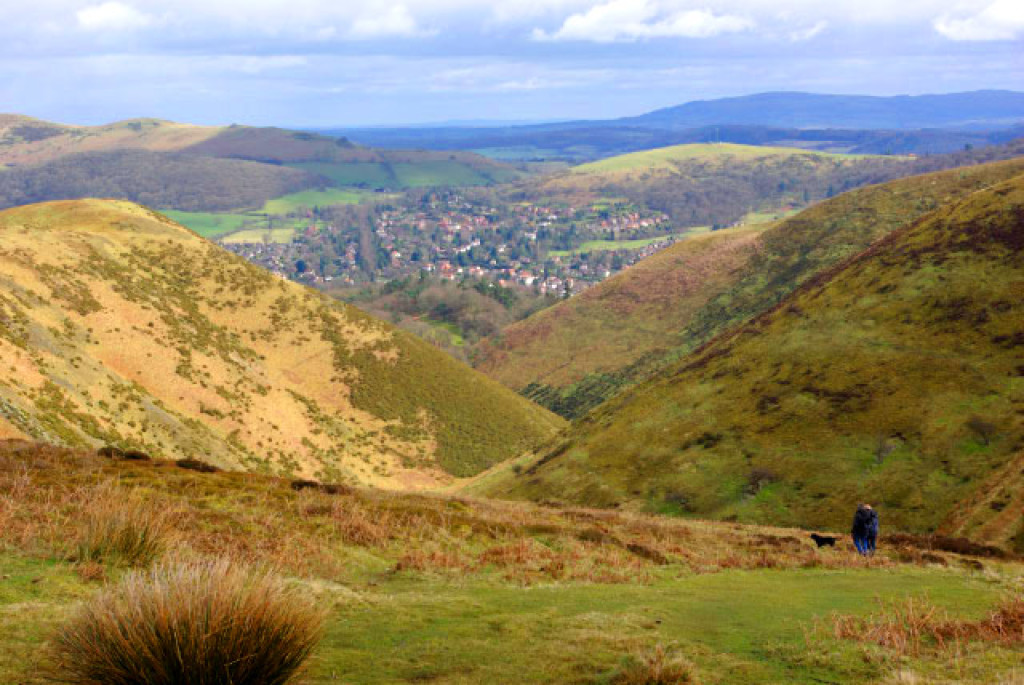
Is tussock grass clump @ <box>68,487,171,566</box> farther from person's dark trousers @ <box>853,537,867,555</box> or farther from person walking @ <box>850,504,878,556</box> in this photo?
person's dark trousers @ <box>853,537,867,555</box>

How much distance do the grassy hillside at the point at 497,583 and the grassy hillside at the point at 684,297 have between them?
101 meters

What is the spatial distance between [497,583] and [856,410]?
41382mm

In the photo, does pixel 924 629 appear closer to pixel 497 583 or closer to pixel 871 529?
pixel 497 583

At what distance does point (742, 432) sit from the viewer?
175ft

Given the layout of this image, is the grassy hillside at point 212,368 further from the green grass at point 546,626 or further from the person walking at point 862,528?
the person walking at point 862,528

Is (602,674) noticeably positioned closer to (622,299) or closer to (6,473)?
(6,473)

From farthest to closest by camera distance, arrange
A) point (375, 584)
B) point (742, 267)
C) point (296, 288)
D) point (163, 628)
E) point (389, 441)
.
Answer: point (742, 267) → point (296, 288) → point (389, 441) → point (375, 584) → point (163, 628)

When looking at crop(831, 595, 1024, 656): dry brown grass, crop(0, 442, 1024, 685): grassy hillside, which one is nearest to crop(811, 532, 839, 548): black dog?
crop(0, 442, 1024, 685): grassy hillside

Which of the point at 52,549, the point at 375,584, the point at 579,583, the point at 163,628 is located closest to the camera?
the point at 163,628

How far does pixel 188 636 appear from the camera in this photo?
6.82 metres

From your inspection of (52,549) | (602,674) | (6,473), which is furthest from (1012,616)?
(6,473)

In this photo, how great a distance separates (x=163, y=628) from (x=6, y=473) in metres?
17.8

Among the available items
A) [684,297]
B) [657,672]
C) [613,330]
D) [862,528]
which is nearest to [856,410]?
[862,528]

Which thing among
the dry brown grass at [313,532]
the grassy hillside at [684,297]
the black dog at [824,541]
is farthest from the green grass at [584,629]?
the grassy hillside at [684,297]
